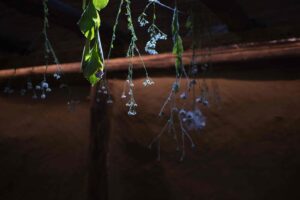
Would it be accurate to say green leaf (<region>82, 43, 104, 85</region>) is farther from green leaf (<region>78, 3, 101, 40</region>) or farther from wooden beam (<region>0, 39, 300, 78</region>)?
wooden beam (<region>0, 39, 300, 78</region>)

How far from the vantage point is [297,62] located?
2.04 metres

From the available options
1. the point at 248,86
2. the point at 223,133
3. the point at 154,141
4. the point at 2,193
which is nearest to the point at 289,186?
the point at 223,133

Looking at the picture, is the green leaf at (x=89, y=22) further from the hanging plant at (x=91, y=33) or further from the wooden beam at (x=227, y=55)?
the wooden beam at (x=227, y=55)

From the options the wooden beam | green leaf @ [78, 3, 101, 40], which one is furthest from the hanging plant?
the wooden beam

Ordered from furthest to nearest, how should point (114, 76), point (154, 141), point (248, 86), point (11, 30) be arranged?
point (11, 30) < point (114, 76) < point (154, 141) < point (248, 86)

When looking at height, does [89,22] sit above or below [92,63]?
above

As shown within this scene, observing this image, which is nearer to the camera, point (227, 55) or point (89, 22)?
point (89, 22)

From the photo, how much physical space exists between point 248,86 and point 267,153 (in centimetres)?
39

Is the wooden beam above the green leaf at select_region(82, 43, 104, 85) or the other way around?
above

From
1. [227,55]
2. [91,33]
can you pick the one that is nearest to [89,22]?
[91,33]

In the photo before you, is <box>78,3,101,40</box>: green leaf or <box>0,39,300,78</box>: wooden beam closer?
<box>78,3,101,40</box>: green leaf

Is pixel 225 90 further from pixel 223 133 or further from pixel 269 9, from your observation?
pixel 269 9

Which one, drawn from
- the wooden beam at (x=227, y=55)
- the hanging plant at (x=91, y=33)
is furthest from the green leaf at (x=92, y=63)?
the wooden beam at (x=227, y=55)

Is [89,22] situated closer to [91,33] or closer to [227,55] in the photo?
[91,33]
